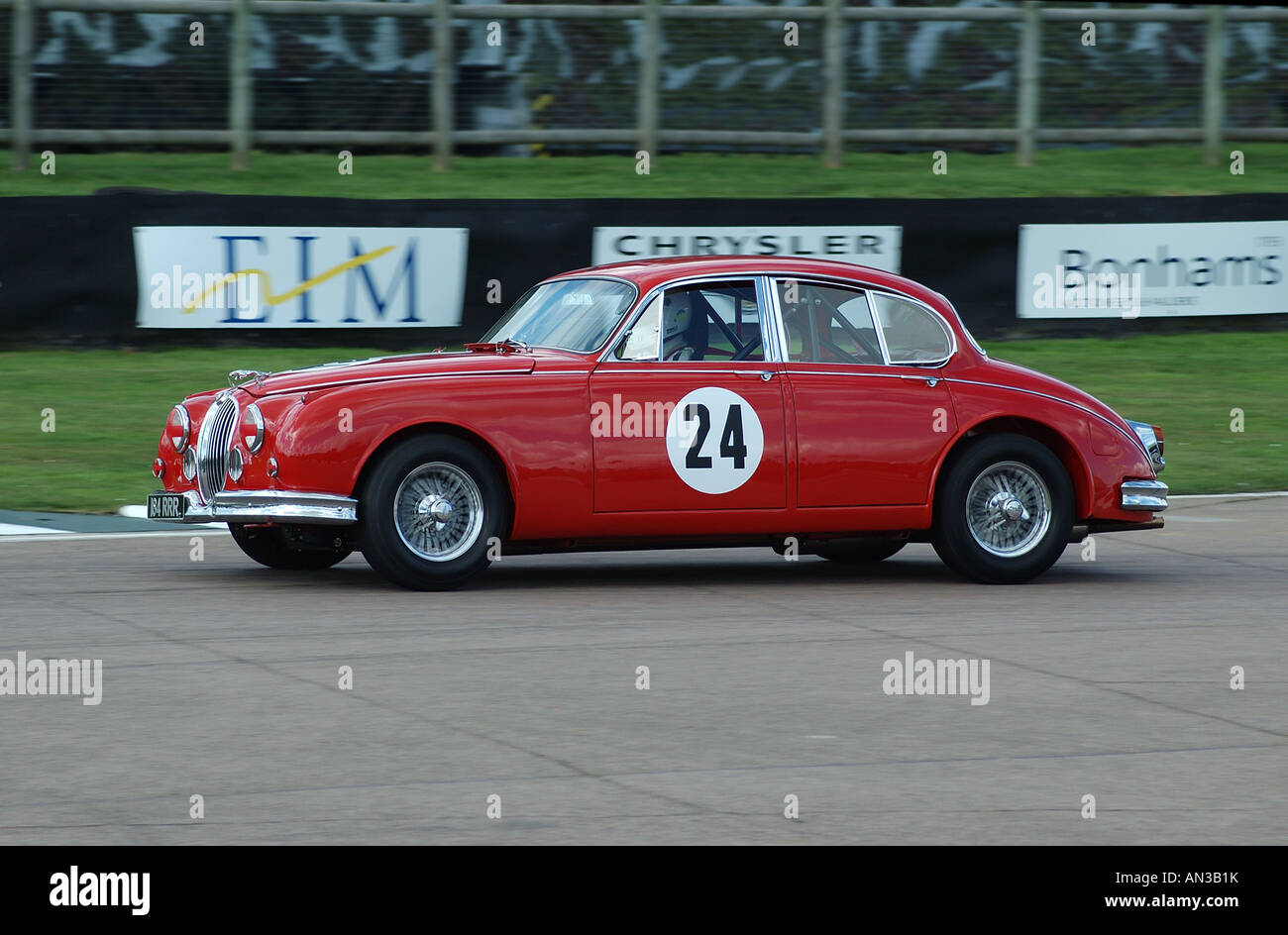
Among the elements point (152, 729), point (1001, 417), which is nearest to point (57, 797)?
point (152, 729)

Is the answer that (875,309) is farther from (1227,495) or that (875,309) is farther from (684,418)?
(1227,495)

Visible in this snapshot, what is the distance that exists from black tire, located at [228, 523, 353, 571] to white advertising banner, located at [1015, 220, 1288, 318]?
10573mm

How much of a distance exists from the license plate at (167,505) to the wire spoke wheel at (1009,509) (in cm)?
377

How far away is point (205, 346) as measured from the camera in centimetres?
1752

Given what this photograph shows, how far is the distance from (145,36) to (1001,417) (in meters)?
15.1

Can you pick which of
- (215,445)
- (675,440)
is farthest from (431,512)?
(675,440)

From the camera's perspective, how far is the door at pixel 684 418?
9102 millimetres

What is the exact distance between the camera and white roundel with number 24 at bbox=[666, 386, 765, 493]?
9172mm

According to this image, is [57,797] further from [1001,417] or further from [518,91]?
[518,91]

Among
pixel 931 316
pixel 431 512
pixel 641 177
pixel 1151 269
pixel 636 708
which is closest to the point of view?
pixel 636 708

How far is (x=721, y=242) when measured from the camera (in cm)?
1792

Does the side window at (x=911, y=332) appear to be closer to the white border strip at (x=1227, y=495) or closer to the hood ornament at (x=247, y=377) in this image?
the hood ornament at (x=247, y=377)

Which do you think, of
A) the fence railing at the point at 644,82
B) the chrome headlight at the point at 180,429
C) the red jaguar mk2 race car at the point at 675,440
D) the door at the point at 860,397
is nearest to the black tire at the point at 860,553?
the red jaguar mk2 race car at the point at 675,440

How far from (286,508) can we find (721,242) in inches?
384
